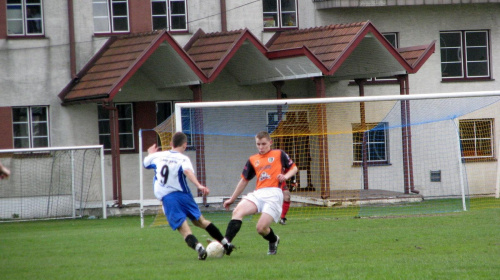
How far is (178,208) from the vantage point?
11.2m

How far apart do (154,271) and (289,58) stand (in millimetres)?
14462

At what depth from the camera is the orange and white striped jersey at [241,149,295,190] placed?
11469 millimetres

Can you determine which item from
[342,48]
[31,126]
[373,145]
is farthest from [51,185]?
[373,145]

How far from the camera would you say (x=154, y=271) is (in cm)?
971

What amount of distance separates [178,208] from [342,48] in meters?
12.8

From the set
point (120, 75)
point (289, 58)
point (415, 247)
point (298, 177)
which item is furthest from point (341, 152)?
point (415, 247)

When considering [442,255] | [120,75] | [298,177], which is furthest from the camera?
[298,177]

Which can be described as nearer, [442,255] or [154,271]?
[154,271]

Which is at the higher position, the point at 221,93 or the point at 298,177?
the point at 221,93

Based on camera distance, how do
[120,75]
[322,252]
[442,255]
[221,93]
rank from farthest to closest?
[221,93] → [120,75] → [322,252] → [442,255]

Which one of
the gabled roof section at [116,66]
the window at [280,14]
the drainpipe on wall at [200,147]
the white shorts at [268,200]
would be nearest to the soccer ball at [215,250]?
the white shorts at [268,200]

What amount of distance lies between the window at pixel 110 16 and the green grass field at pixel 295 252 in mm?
8416

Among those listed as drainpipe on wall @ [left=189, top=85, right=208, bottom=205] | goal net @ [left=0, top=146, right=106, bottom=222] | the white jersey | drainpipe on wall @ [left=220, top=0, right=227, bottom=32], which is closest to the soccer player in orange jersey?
the white jersey

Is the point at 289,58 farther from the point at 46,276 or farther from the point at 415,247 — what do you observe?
the point at 46,276
